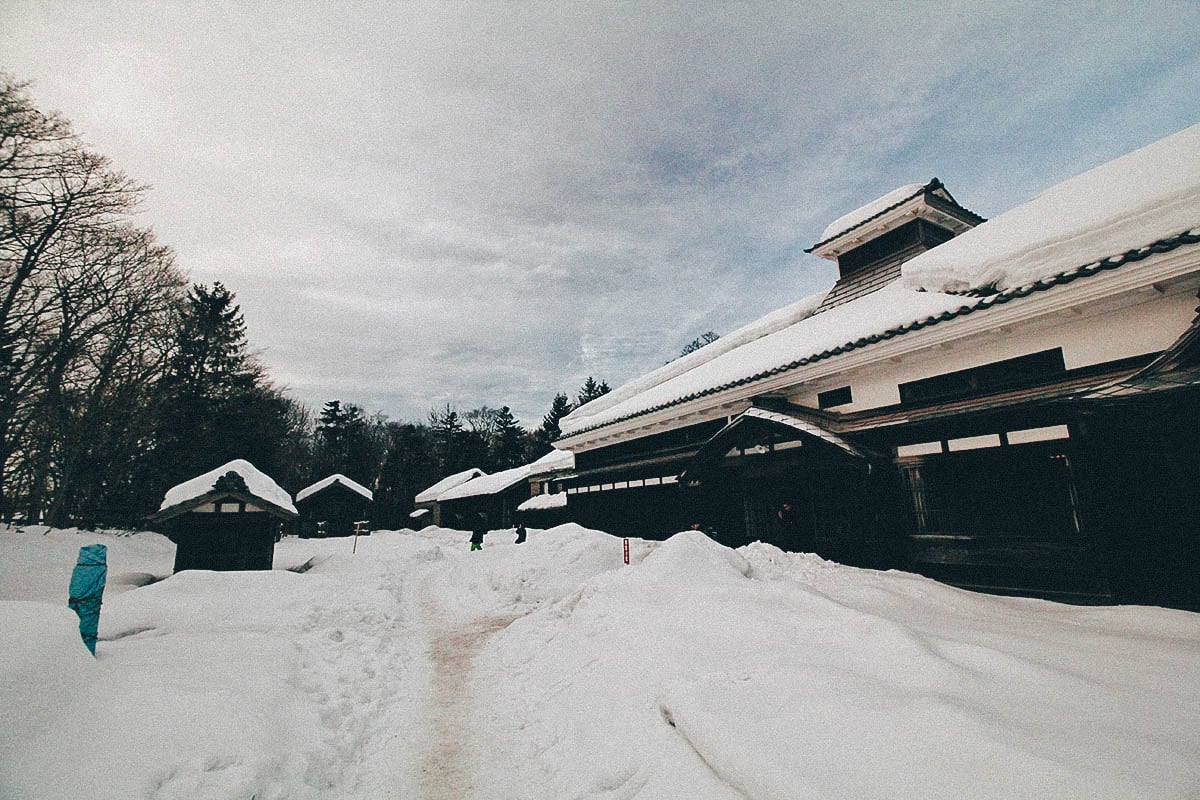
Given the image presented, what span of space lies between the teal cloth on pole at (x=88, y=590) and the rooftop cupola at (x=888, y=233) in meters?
16.7

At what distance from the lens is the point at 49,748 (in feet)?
8.95

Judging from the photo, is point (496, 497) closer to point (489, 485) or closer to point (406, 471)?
point (489, 485)

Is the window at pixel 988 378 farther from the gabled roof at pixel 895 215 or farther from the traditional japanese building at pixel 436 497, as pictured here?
the traditional japanese building at pixel 436 497

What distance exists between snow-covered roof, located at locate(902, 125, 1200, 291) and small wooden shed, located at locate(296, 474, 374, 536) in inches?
1629

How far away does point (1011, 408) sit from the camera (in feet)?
24.4

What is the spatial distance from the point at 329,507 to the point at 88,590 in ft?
123

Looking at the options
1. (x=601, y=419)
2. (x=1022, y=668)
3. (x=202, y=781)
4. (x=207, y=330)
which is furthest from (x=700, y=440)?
(x=207, y=330)

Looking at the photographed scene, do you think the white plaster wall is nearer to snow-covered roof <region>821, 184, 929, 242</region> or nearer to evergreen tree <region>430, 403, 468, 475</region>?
snow-covered roof <region>821, 184, 929, 242</region>

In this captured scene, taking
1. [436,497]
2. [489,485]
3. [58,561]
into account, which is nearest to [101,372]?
[58,561]

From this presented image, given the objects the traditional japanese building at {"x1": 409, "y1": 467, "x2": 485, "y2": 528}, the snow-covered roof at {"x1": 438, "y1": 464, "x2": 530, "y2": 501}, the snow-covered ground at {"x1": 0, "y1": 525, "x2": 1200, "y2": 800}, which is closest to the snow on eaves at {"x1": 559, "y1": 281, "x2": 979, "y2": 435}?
the snow-covered ground at {"x1": 0, "y1": 525, "x2": 1200, "y2": 800}

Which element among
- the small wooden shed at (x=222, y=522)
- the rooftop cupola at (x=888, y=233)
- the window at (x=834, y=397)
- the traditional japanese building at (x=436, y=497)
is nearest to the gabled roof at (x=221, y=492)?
the small wooden shed at (x=222, y=522)

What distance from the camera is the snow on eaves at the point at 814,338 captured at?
9.30 metres

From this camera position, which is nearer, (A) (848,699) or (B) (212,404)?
(A) (848,699)

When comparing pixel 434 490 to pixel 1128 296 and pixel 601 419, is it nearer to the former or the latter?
pixel 601 419
